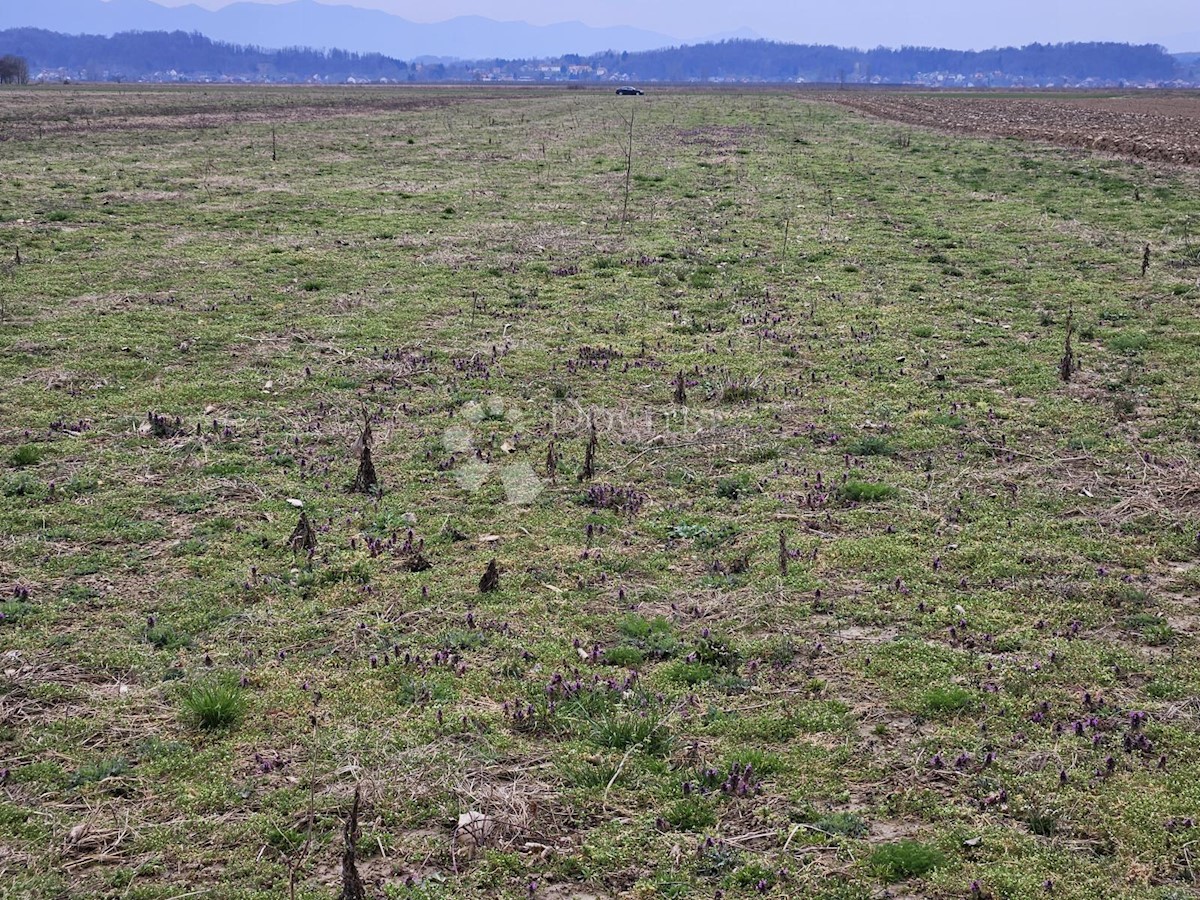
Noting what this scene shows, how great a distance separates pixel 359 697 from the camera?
6645 mm

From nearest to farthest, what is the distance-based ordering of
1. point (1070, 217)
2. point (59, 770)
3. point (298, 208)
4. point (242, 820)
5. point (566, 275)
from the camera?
point (242, 820) < point (59, 770) < point (566, 275) < point (1070, 217) < point (298, 208)

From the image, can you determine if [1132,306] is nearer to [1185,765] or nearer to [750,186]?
[1185,765]

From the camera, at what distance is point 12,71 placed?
154 m

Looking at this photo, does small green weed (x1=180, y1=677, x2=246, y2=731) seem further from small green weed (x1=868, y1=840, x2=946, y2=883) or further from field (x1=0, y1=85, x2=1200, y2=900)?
small green weed (x1=868, y1=840, x2=946, y2=883)

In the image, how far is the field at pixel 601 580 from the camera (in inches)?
213

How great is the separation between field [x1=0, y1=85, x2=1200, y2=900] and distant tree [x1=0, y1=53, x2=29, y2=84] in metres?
166

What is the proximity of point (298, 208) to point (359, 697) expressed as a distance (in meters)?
23.4

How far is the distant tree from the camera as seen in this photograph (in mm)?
151625

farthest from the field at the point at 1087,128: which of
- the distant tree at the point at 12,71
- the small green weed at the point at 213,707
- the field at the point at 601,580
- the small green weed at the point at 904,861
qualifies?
the distant tree at the point at 12,71

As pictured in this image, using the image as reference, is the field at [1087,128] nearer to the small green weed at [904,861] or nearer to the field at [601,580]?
the field at [601,580]

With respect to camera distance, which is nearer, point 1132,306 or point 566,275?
point 1132,306

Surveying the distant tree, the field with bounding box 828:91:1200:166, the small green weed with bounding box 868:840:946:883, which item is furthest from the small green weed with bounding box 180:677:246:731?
the distant tree

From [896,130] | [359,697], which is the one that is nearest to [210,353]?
[359,697]

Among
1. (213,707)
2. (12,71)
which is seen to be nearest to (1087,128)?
(213,707)
